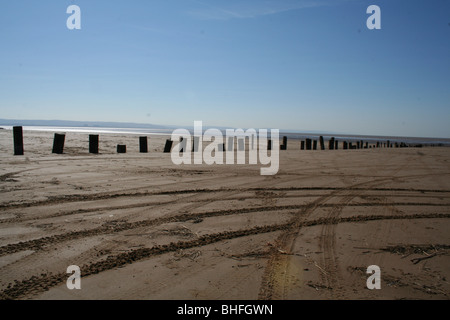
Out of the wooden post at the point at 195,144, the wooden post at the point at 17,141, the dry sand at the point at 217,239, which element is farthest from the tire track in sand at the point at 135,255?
the wooden post at the point at 195,144

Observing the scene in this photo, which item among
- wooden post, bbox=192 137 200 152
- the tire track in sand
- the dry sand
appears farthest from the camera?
wooden post, bbox=192 137 200 152

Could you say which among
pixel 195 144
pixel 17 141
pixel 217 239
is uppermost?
pixel 17 141

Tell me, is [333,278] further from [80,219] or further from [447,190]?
[447,190]

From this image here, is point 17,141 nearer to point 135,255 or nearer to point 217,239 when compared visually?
point 135,255

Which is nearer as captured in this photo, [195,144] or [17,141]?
[17,141]

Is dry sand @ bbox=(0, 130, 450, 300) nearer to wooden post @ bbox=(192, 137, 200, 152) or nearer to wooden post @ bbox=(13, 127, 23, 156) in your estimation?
wooden post @ bbox=(13, 127, 23, 156)

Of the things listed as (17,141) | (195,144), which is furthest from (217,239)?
(195,144)

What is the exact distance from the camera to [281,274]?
10.0ft

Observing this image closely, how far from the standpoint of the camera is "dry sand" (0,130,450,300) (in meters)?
2.82

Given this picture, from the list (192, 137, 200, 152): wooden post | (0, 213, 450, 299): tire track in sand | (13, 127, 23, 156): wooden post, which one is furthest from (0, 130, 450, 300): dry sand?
(192, 137, 200, 152): wooden post

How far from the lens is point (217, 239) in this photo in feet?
13.0

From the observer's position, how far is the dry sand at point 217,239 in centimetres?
282

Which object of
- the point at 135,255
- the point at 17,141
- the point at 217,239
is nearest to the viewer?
the point at 135,255

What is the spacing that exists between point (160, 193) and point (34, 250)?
9.88 feet
